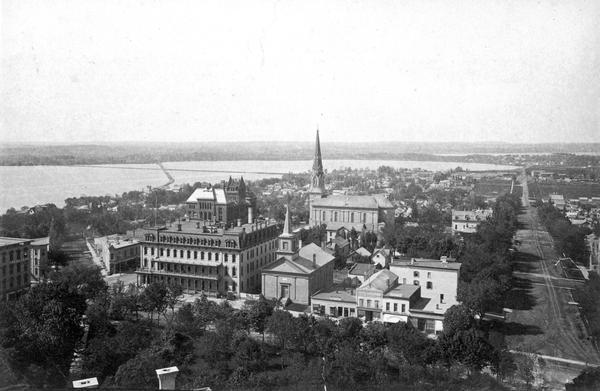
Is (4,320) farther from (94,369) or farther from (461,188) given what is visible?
(461,188)

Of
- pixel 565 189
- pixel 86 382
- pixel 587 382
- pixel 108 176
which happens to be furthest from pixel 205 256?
pixel 108 176

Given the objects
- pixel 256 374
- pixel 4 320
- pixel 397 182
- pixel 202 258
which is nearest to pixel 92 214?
pixel 202 258

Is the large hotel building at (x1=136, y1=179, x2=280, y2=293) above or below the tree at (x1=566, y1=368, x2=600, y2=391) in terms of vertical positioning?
above

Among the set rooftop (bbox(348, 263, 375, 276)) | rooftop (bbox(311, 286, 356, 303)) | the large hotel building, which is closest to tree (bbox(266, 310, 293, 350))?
rooftop (bbox(311, 286, 356, 303))

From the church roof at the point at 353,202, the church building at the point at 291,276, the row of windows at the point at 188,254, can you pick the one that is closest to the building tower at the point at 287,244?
the church building at the point at 291,276

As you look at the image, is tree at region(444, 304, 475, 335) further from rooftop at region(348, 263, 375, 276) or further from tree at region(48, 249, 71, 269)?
tree at region(48, 249, 71, 269)

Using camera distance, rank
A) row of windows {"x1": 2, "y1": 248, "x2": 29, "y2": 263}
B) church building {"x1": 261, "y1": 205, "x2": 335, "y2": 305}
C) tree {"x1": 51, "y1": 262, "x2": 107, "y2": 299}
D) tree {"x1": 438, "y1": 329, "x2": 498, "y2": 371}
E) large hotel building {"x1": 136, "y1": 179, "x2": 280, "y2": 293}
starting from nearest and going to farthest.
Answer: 1. tree {"x1": 438, "y1": 329, "x2": 498, "y2": 371}
2. tree {"x1": 51, "y1": 262, "x2": 107, "y2": 299}
3. church building {"x1": 261, "y1": 205, "x2": 335, "y2": 305}
4. row of windows {"x1": 2, "y1": 248, "x2": 29, "y2": 263}
5. large hotel building {"x1": 136, "y1": 179, "x2": 280, "y2": 293}
